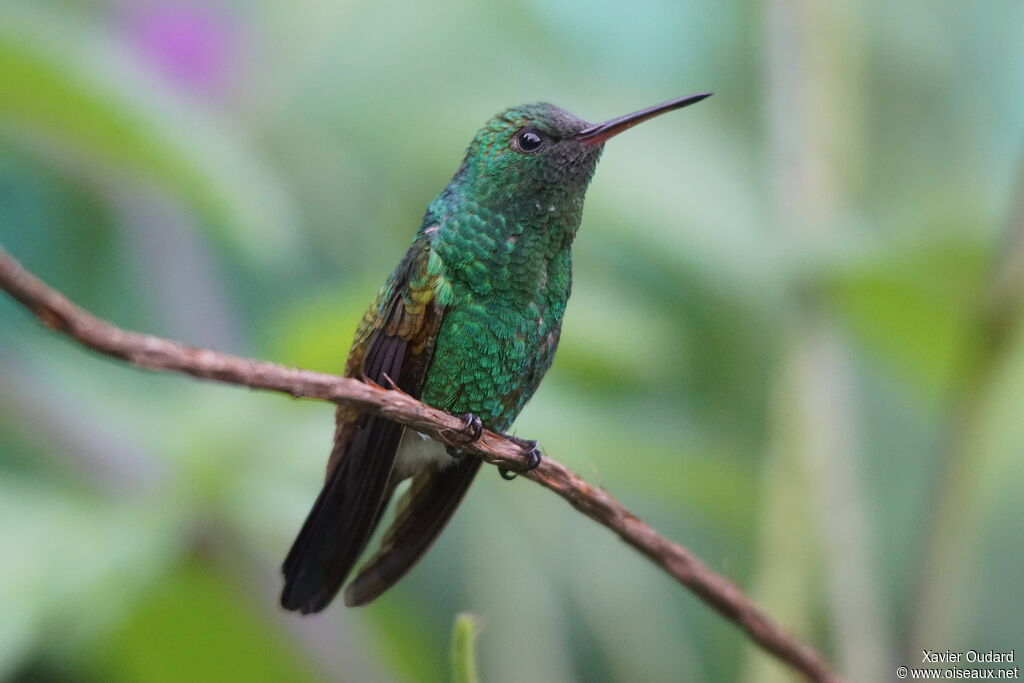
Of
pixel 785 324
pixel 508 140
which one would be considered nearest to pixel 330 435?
pixel 508 140

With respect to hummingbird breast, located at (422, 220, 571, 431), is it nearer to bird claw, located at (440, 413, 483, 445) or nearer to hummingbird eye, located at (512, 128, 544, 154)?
hummingbird eye, located at (512, 128, 544, 154)

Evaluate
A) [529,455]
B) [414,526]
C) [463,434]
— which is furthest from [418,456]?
[463,434]

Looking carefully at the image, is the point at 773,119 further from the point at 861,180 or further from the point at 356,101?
the point at 356,101

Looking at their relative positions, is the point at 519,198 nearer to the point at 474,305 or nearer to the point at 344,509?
the point at 474,305

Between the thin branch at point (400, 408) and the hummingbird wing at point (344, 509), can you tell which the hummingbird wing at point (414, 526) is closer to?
the hummingbird wing at point (344, 509)

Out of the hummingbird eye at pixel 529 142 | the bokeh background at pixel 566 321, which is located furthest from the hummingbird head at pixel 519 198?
the bokeh background at pixel 566 321
